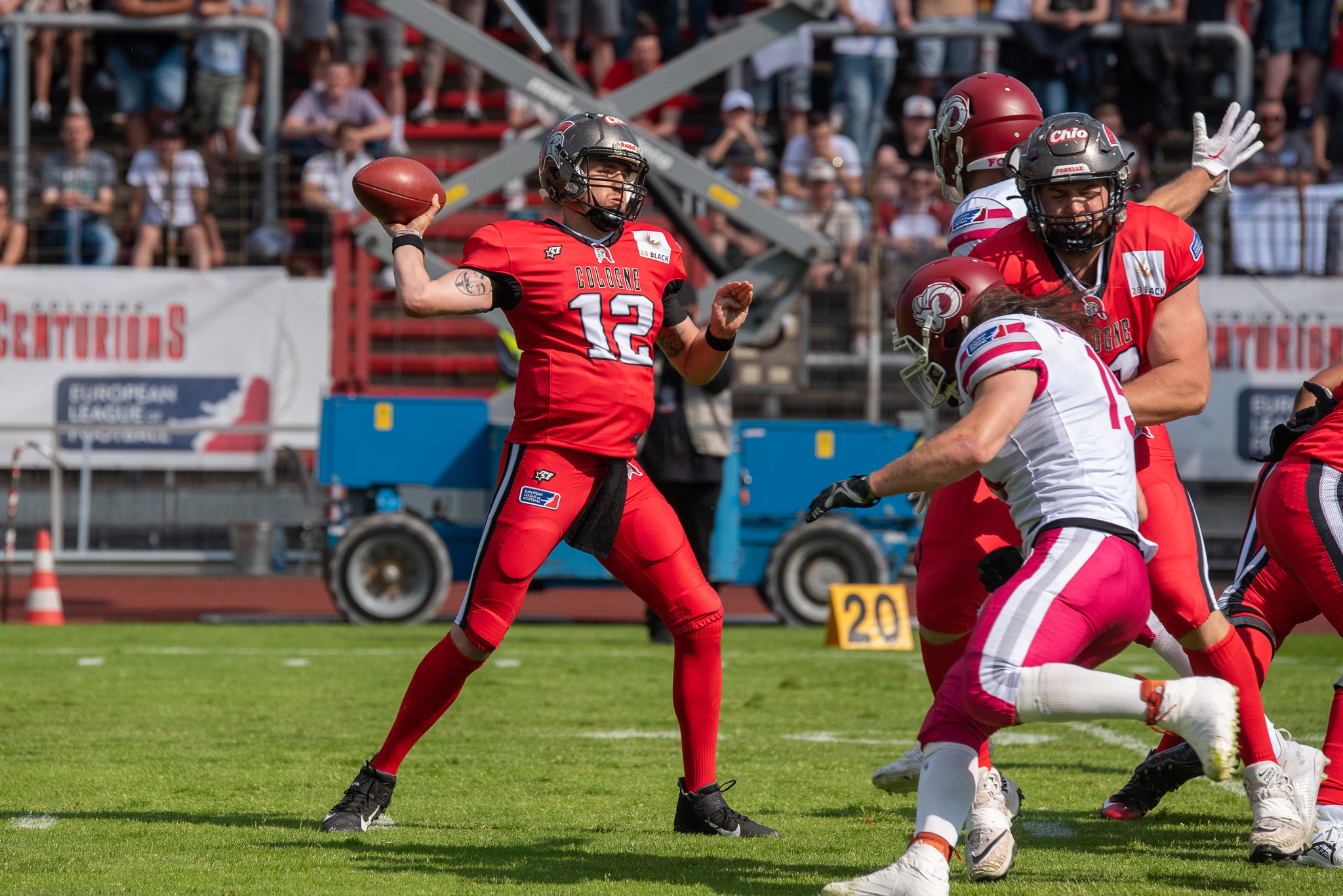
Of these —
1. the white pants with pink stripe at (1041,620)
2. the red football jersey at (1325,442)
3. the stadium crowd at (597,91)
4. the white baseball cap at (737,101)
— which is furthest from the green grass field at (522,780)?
the white baseball cap at (737,101)

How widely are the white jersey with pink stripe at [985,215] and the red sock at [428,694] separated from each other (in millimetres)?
1883

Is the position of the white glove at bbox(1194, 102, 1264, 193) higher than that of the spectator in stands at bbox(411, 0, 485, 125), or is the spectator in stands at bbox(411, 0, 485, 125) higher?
the spectator in stands at bbox(411, 0, 485, 125)

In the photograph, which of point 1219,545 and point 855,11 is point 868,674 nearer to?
point 1219,545

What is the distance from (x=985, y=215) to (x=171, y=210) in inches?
432

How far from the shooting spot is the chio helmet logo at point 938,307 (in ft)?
12.6

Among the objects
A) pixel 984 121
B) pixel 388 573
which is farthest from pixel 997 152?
pixel 388 573

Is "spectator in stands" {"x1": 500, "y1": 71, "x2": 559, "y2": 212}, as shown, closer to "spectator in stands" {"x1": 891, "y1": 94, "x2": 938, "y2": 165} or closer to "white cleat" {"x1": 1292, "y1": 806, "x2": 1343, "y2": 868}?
"spectator in stands" {"x1": 891, "y1": 94, "x2": 938, "y2": 165}

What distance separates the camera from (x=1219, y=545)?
13.6 metres

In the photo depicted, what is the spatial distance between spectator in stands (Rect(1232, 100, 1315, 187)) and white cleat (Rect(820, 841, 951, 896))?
1162 cm

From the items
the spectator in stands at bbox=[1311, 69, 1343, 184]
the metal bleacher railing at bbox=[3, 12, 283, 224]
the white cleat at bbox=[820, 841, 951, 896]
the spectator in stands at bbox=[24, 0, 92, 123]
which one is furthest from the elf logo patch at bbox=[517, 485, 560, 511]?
the spectator in stands at bbox=[1311, 69, 1343, 184]

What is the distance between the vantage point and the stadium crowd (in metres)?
14.4

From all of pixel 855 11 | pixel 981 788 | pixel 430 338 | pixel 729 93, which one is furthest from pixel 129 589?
pixel 981 788

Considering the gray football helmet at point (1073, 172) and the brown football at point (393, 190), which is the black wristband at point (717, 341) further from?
the gray football helmet at point (1073, 172)

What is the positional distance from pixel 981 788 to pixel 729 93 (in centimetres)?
1331
